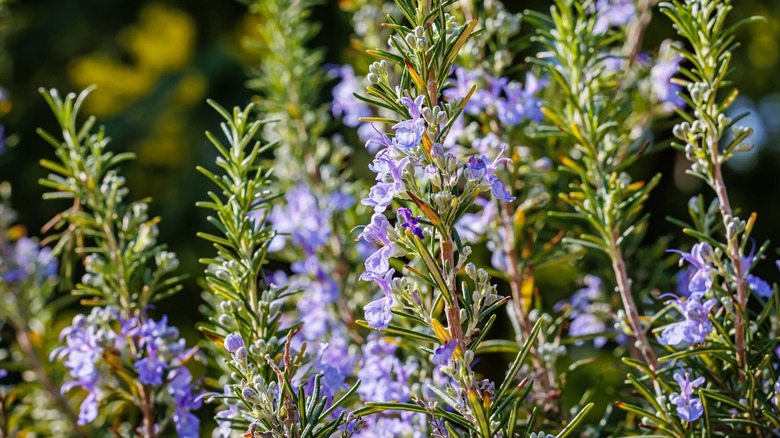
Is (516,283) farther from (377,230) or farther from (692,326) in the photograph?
(377,230)

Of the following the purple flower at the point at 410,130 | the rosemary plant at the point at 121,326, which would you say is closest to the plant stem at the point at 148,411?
Result: the rosemary plant at the point at 121,326

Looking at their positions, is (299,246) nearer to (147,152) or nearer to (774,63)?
(147,152)

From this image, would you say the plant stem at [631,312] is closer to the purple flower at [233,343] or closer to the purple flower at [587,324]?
the purple flower at [587,324]

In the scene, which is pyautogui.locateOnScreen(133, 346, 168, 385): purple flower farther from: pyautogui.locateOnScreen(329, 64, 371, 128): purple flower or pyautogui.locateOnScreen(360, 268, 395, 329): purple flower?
pyautogui.locateOnScreen(329, 64, 371, 128): purple flower

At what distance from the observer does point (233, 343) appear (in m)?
0.89

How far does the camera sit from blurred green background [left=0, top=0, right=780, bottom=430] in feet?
9.82

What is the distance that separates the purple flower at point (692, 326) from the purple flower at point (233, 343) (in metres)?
0.56

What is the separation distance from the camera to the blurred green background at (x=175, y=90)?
2.99m

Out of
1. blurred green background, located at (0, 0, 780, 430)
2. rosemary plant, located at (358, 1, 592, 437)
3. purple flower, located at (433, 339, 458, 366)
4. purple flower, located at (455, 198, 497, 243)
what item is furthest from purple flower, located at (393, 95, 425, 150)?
blurred green background, located at (0, 0, 780, 430)

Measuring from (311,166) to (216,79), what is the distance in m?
1.72

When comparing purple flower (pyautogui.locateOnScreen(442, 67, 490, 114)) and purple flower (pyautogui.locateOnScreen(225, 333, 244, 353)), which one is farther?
purple flower (pyautogui.locateOnScreen(442, 67, 490, 114))

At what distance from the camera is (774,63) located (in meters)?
3.22

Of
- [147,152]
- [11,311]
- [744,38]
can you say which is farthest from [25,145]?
[744,38]

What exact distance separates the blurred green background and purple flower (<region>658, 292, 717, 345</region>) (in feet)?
5.53
